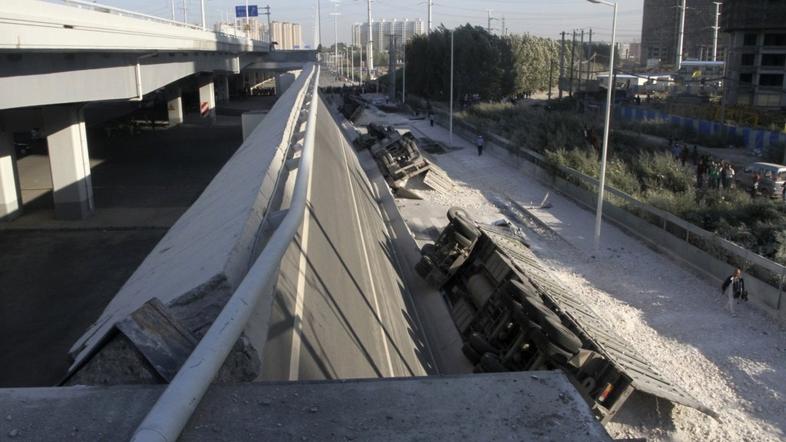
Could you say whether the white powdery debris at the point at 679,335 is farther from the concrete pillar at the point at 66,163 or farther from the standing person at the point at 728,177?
the concrete pillar at the point at 66,163

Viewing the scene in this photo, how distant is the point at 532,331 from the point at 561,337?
506 millimetres

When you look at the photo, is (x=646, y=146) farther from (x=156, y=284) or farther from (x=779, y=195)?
(x=156, y=284)

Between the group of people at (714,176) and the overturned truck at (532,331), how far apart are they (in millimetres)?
14310

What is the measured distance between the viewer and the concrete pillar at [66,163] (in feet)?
75.6

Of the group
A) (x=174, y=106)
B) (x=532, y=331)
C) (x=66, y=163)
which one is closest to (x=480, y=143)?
(x=66, y=163)

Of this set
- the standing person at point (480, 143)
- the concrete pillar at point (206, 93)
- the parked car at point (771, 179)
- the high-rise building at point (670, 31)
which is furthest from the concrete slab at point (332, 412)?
the high-rise building at point (670, 31)

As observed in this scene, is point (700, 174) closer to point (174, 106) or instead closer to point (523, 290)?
point (523, 290)

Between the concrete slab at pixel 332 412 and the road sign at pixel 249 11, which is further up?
the road sign at pixel 249 11

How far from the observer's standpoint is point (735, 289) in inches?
638

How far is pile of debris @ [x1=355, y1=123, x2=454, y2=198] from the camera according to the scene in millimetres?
28078

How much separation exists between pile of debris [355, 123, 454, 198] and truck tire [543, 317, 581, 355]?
17.9m

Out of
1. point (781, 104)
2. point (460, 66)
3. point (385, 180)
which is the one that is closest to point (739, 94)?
point (781, 104)

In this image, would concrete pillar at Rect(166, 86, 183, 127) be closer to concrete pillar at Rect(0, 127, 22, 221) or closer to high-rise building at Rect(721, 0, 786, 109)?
concrete pillar at Rect(0, 127, 22, 221)

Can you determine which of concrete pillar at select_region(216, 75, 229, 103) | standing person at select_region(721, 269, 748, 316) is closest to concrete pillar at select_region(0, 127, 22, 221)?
standing person at select_region(721, 269, 748, 316)
